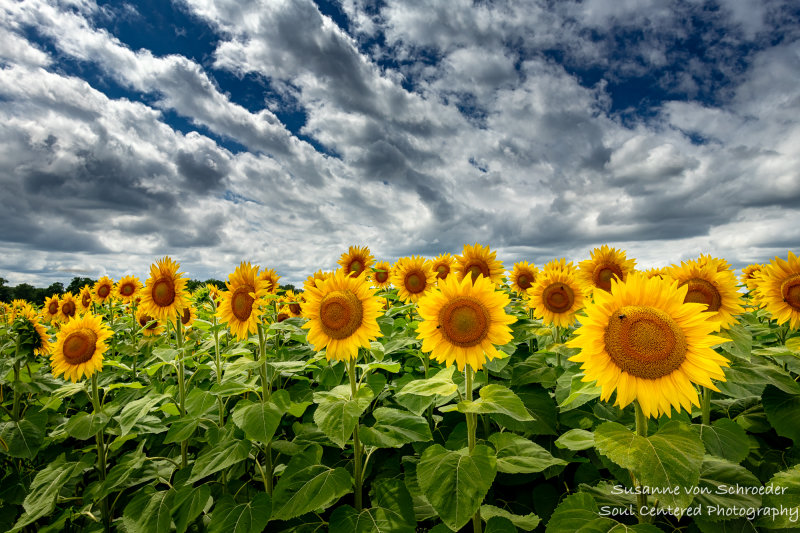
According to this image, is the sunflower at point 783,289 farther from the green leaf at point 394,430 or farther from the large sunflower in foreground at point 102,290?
the large sunflower in foreground at point 102,290

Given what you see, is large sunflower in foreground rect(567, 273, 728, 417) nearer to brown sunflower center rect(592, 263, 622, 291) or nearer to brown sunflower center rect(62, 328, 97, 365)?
brown sunflower center rect(592, 263, 622, 291)

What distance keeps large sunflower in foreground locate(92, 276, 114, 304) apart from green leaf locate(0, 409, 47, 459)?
7.12m

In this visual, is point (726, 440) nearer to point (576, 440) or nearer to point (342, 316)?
point (576, 440)

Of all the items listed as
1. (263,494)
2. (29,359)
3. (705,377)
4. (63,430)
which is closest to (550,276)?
(705,377)

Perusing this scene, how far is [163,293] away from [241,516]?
3.72m

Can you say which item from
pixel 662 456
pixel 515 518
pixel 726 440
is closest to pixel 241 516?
pixel 515 518

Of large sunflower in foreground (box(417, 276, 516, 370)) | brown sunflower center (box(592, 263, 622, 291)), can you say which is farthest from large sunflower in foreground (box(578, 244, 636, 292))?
large sunflower in foreground (box(417, 276, 516, 370))

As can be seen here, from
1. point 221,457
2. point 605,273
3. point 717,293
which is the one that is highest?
point 605,273

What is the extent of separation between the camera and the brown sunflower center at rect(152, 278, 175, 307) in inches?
235

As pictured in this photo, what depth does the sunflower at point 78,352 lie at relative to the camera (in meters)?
5.33

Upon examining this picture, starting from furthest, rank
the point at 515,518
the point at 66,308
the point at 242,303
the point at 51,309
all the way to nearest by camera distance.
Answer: the point at 51,309
the point at 66,308
the point at 242,303
the point at 515,518

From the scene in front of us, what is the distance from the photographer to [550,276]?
20.9 feet

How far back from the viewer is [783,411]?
3510 millimetres

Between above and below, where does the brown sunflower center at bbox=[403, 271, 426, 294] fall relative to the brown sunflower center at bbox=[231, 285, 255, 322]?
above
